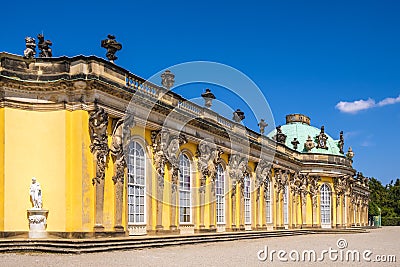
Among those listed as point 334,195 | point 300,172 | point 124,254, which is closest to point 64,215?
point 124,254

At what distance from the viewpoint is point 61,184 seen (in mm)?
18828

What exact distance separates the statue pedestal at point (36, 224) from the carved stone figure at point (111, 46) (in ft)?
20.0

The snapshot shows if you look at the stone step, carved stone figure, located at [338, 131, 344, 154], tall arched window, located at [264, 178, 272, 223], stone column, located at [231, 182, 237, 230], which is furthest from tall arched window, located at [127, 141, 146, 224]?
carved stone figure, located at [338, 131, 344, 154]

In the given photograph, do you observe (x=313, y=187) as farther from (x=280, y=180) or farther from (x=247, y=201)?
(x=247, y=201)

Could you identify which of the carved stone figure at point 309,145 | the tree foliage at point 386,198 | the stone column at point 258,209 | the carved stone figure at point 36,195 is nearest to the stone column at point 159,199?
the carved stone figure at point 36,195

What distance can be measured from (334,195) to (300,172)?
3900mm

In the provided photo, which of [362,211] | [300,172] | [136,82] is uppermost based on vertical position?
[136,82]

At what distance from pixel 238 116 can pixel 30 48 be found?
1652 centimetres

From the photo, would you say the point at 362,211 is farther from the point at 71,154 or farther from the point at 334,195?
the point at 71,154

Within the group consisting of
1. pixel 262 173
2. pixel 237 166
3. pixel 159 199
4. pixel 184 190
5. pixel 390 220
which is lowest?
pixel 390 220

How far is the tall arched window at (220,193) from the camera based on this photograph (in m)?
29.4

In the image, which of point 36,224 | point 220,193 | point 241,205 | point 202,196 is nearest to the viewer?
point 36,224

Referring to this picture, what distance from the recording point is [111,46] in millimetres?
20859

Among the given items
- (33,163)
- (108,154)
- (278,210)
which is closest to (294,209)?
(278,210)
